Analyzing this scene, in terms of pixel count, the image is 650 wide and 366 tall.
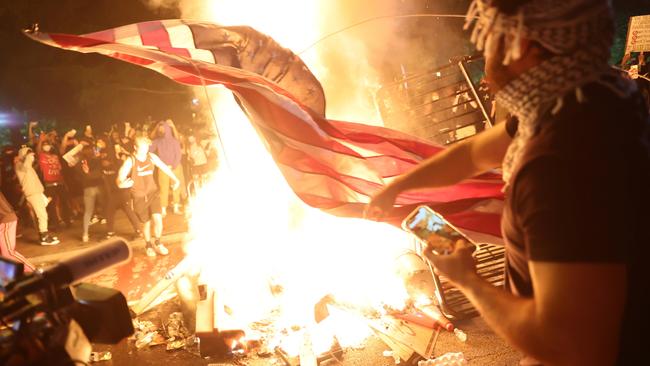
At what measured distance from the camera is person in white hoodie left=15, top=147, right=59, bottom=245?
422 inches

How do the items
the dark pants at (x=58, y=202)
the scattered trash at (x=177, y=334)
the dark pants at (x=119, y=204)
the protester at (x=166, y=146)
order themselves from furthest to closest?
1. the dark pants at (x=58, y=202)
2. the protester at (x=166, y=146)
3. the dark pants at (x=119, y=204)
4. the scattered trash at (x=177, y=334)

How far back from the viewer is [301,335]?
5.05 meters

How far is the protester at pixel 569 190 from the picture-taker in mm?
1375

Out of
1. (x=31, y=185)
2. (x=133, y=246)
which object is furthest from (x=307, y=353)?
(x=31, y=185)

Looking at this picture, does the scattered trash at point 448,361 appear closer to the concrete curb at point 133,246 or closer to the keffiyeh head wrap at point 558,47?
the keffiyeh head wrap at point 558,47

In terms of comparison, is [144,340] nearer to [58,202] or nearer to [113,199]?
[113,199]

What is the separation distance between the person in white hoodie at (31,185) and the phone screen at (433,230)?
1096 centimetres

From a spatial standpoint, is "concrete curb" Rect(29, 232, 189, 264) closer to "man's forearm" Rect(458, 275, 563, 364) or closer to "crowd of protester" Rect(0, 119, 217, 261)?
"crowd of protester" Rect(0, 119, 217, 261)

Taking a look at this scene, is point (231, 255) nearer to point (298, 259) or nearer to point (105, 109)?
point (298, 259)

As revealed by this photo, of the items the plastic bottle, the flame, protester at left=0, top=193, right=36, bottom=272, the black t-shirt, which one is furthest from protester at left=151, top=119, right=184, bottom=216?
the black t-shirt

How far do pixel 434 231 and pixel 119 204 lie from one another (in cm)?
942

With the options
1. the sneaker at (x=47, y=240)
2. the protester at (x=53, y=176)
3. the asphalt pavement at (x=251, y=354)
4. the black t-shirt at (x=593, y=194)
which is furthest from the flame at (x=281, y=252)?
the protester at (x=53, y=176)

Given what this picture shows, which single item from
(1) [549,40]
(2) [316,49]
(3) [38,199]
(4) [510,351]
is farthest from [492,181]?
(3) [38,199]

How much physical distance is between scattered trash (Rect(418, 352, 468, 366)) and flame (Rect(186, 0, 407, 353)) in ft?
3.01
